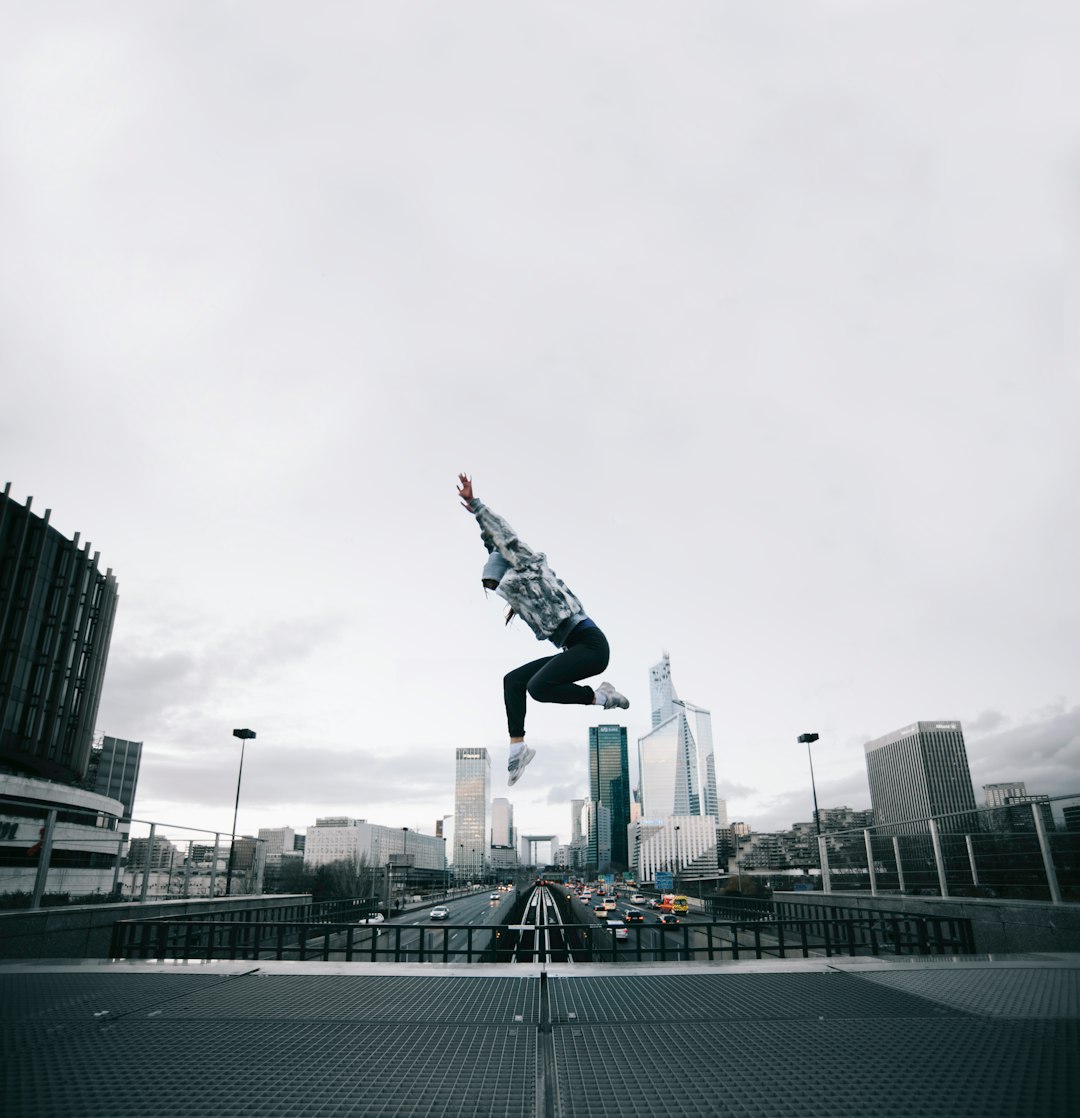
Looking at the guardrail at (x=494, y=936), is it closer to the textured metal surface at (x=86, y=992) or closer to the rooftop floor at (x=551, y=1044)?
the rooftop floor at (x=551, y=1044)

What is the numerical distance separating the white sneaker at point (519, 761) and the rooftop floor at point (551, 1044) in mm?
2233

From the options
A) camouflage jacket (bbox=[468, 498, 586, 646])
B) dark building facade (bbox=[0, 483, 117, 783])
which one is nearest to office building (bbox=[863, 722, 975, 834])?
dark building facade (bbox=[0, 483, 117, 783])

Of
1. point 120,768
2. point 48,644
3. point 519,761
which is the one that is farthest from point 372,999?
point 120,768

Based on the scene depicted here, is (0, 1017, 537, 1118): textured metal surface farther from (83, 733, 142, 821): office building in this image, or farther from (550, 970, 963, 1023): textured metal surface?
(83, 733, 142, 821): office building

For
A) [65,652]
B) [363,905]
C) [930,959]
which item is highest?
[65,652]

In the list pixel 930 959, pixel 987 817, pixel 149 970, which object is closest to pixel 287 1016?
pixel 149 970

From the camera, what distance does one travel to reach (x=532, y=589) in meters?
6.25

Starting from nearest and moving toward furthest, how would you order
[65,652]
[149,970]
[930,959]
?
[149,970], [930,959], [65,652]

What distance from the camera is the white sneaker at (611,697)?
6609mm

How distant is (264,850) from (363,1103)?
17179 millimetres

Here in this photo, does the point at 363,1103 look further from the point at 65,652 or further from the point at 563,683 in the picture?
the point at 65,652

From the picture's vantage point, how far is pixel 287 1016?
3256 mm

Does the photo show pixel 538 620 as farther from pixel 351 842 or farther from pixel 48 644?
pixel 351 842

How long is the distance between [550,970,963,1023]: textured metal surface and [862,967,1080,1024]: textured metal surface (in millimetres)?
143
